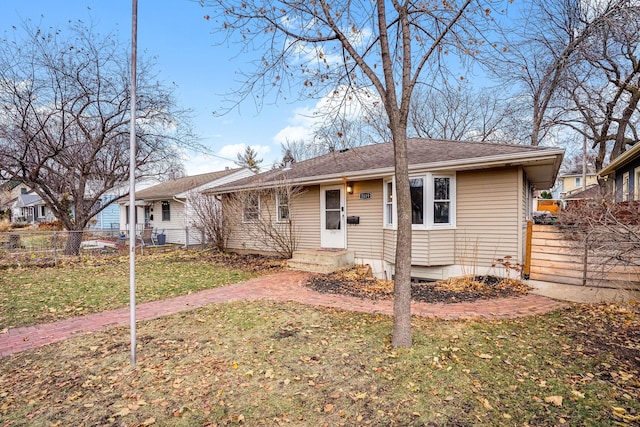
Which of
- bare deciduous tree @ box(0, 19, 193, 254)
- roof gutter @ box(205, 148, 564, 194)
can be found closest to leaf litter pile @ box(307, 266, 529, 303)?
roof gutter @ box(205, 148, 564, 194)

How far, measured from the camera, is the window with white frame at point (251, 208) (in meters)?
11.6

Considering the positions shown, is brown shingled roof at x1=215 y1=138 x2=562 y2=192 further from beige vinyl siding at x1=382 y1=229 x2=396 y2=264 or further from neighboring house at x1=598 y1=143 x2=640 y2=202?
neighboring house at x1=598 y1=143 x2=640 y2=202

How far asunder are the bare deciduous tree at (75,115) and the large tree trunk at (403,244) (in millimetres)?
11524

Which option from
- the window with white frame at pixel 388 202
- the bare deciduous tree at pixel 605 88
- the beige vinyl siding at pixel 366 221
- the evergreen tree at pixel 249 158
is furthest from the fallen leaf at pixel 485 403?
the evergreen tree at pixel 249 158

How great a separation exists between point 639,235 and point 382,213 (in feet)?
17.5

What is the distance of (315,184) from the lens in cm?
1039

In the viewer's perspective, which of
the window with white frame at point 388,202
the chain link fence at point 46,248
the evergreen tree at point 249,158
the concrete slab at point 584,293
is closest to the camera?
the concrete slab at point 584,293

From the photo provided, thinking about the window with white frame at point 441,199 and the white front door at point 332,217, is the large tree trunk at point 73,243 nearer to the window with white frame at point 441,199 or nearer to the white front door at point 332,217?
the white front door at point 332,217

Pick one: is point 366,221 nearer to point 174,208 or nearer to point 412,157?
point 412,157

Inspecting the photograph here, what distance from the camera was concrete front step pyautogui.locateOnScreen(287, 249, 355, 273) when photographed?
8867 millimetres

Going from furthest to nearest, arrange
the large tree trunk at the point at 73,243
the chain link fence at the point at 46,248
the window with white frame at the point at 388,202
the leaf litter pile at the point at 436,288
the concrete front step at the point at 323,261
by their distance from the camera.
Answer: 1. the large tree trunk at the point at 73,243
2. the chain link fence at the point at 46,248
3. the concrete front step at the point at 323,261
4. the window with white frame at the point at 388,202
5. the leaf litter pile at the point at 436,288

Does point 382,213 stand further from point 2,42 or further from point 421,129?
point 421,129

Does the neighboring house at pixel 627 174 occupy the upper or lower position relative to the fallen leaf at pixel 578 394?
upper

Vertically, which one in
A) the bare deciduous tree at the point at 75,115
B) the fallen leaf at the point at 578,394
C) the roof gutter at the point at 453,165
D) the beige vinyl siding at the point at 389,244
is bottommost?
the fallen leaf at the point at 578,394
